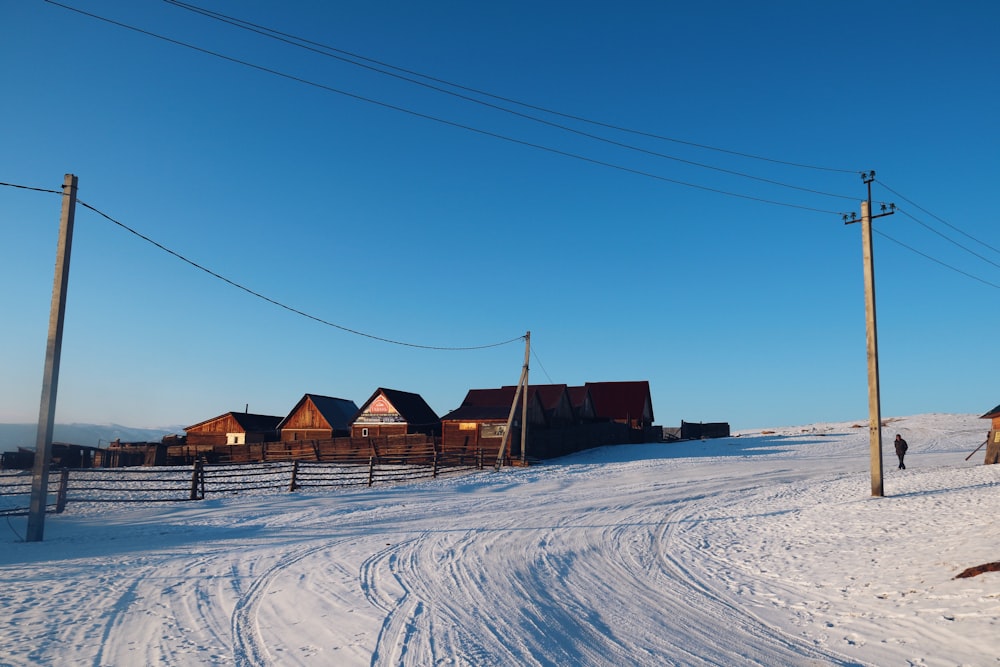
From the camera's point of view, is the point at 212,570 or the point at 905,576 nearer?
the point at 905,576

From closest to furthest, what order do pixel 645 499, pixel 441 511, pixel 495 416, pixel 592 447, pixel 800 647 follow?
1. pixel 800 647
2. pixel 441 511
3. pixel 645 499
4. pixel 495 416
5. pixel 592 447

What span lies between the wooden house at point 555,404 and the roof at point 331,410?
643 inches

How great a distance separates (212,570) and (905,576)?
11694mm

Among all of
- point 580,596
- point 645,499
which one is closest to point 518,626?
point 580,596

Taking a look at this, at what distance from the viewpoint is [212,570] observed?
1167cm

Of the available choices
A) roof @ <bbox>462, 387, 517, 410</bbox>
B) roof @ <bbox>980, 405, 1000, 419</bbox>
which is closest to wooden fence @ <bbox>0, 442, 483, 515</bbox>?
roof @ <bbox>462, 387, 517, 410</bbox>

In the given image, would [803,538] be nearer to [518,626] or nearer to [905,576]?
[905,576]

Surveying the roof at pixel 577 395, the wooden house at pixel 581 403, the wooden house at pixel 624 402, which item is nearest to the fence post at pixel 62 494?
the wooden house at pixel 581 403

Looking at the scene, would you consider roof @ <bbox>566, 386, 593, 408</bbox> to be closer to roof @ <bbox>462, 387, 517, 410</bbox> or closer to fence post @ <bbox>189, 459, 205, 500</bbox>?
roof @ <bbox>462, 387, 517, 410</bbox>

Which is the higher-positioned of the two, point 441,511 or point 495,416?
point 495,416

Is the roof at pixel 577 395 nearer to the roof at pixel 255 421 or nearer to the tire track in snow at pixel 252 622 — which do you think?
the roof at pixel 255 421

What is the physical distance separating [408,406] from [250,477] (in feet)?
63.9

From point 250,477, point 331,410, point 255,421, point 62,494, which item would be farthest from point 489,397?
point 62,494

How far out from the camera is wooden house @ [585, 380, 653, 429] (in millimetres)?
65938
